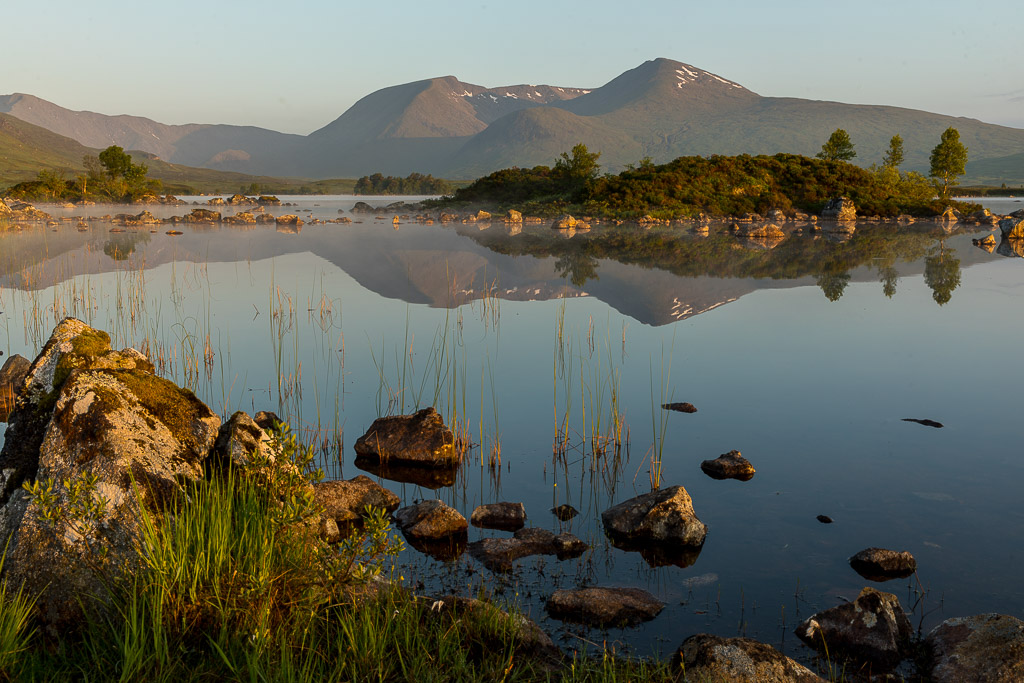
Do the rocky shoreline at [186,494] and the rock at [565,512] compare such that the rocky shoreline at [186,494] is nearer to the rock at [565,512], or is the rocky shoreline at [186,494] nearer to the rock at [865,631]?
the rock at [865,631]

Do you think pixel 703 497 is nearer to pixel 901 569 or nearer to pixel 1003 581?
pixel 901 569

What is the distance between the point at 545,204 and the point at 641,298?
171 feet

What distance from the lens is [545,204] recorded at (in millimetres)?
74812

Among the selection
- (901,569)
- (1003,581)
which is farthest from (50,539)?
(1003,581)

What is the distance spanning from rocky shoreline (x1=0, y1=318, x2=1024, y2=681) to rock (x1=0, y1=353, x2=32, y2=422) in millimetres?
4711

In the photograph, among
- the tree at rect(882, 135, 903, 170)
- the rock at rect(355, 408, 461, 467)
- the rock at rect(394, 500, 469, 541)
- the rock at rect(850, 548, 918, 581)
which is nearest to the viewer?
the rock at rect(850, 548, 918, 581)

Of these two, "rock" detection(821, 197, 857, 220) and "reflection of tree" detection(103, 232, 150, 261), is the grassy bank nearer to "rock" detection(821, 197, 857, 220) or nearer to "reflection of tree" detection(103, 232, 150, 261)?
"reflection of tree" detection(103, 232, 150, 261)

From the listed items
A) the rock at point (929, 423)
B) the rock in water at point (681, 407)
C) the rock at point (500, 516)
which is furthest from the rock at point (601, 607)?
the rock at point (929, 423)

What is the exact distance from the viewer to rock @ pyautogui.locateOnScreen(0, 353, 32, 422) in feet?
37.3

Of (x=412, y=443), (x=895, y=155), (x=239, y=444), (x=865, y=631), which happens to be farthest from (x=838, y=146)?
(x=239, y=444)

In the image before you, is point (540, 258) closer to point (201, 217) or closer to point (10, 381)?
point (10, 381)

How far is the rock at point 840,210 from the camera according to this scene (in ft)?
222

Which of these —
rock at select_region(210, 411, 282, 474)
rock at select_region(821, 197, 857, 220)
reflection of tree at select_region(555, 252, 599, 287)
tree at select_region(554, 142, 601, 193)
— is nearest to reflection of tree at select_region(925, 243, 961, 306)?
reflection of tree at select_region(555, 252, 599, 287)

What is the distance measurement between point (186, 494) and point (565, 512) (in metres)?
4.39
